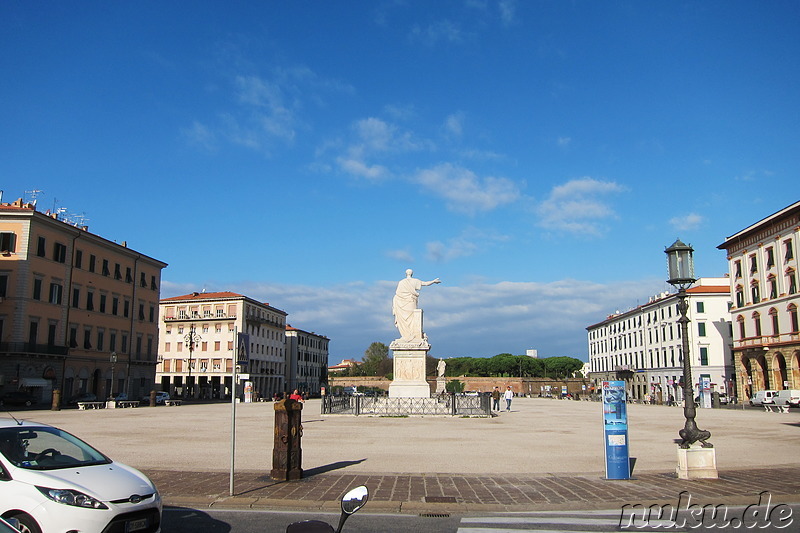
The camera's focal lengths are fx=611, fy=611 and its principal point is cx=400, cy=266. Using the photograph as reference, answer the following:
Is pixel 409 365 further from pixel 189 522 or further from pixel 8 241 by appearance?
pixel 8 241

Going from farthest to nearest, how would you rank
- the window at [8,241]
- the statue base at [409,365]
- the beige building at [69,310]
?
the window at [8,241] < the beige building at [69,310] < the statue base at [409,365]

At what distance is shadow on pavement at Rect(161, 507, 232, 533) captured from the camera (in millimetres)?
7508

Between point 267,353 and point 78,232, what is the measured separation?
43.2 meters

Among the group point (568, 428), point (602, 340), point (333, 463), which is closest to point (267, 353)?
point (602, 340)

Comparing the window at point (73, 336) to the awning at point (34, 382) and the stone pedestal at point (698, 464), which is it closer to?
the awning at point (34, 382)

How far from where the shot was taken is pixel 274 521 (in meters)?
7.94

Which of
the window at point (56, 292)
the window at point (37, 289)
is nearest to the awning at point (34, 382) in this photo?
the window at point (37, 289)

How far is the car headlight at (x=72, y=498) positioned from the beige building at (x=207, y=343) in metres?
73.0

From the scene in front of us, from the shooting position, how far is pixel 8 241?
4400cm

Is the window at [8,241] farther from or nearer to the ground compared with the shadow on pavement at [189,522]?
farther from the ground

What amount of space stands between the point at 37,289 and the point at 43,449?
44518 millimetres

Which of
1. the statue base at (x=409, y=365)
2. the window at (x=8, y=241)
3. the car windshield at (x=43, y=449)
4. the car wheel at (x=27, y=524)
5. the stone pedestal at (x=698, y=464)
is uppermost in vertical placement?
the window at (x=8, y=241)

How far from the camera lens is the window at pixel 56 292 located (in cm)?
4691

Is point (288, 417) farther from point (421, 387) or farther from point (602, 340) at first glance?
point (602, 340)
